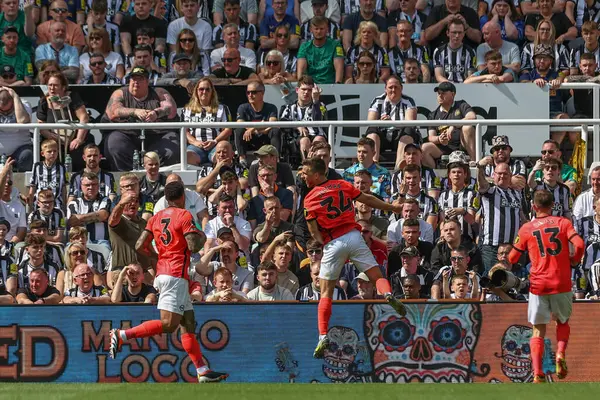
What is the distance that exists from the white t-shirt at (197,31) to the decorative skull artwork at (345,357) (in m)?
6.32

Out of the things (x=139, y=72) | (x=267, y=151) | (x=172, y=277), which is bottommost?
(x=172, y=277)

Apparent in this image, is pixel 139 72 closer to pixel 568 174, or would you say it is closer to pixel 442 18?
pixel 442 18

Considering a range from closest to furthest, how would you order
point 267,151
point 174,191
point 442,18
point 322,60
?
point 174,191 → point 267,151 → point 322,60 → point 442,18

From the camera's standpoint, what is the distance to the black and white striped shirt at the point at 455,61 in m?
18.2

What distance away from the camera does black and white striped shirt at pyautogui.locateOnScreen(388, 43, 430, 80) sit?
1836 centimetres

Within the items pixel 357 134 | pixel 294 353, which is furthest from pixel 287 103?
pixel 294 353

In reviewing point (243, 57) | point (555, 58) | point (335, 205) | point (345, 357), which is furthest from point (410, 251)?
point (555, 58)

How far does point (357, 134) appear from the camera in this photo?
56.7 feet

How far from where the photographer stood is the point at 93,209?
16.0 metres

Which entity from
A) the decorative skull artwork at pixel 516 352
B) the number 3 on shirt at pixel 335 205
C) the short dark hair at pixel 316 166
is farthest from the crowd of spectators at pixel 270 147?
the short dark hair at pixel 316 166

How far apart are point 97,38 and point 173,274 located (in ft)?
22.3

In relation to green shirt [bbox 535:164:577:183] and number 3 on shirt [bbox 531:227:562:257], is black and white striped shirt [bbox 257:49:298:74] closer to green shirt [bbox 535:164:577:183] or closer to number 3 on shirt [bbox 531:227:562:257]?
green shirt [bbox 535:164:577:183]

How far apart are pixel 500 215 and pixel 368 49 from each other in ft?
11.6

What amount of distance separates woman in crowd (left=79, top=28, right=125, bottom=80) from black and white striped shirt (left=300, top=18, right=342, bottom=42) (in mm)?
2611
